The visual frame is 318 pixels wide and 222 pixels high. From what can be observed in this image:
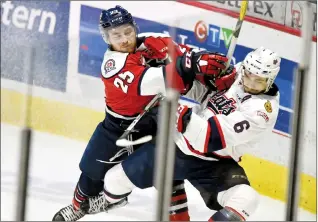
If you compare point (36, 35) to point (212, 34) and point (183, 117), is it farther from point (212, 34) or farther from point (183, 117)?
point (183, 117)

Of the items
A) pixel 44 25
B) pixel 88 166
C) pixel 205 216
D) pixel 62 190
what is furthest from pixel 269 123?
pixel 44 25

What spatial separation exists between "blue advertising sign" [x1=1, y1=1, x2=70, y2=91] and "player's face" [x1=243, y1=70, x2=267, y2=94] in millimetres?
662

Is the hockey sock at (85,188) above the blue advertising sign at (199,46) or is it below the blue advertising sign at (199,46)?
below

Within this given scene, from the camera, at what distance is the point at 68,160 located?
2967 mm

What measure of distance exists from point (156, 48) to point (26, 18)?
136 cm

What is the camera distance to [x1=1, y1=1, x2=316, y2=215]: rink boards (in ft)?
8.71

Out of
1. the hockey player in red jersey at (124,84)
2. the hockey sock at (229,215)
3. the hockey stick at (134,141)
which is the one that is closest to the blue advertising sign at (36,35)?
the hockey player in red jersey at (124,84)

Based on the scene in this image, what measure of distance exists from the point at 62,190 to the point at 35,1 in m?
1.26

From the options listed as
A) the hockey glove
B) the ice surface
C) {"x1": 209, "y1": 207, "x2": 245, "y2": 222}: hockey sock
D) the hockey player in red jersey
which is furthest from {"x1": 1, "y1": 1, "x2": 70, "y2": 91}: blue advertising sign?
{"x1": 209, "y1": 207, "x2": 245, "y2": 222}: hockey sock

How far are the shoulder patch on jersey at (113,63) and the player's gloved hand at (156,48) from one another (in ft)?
0.25

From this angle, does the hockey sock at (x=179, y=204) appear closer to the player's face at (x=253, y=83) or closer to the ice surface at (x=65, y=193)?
the ice surface at (x=65, y=193)

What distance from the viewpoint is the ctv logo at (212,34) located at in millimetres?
2704

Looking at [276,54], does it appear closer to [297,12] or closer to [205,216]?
[297,12]

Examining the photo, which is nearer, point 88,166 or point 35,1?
point 88,166
